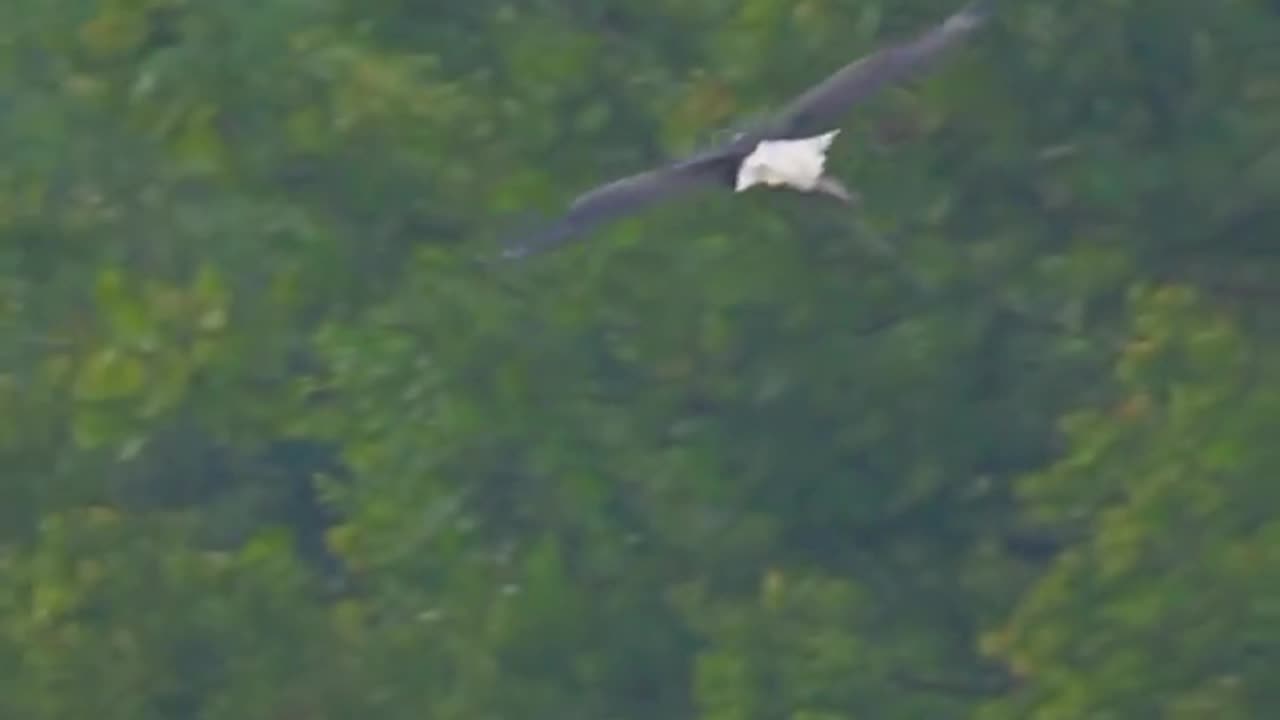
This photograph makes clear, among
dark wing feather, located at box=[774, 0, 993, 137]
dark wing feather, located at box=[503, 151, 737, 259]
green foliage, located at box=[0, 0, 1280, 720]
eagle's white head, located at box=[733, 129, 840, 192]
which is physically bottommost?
green foliage, located at box=[0, 0, 1280, 720]

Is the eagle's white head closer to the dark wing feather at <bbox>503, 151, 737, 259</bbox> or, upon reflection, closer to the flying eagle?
the flying eagle

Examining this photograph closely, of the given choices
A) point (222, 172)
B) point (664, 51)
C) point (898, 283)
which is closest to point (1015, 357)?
point (898, 283)

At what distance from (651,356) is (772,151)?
Result: 104 inches

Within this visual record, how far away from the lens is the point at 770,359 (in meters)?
11.4

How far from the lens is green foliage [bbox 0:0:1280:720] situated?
11.0 m

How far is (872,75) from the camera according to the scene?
8.13 m

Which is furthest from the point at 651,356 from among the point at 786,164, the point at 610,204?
the point at 610,204

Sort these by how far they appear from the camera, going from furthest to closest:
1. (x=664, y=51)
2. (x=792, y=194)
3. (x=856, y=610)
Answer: (x=664, y=51) → (x=856, y=610) → (x=792, y=194)

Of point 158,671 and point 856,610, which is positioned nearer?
point 856,610

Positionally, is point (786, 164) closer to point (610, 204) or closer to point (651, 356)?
point (610, 204)

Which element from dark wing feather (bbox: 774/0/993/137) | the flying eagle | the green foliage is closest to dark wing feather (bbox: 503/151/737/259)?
the flying eagle

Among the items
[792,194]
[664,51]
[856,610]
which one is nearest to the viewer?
[792,194]

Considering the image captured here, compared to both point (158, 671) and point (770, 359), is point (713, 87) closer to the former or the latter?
point (770, 359)

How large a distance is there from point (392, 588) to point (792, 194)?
205cm
